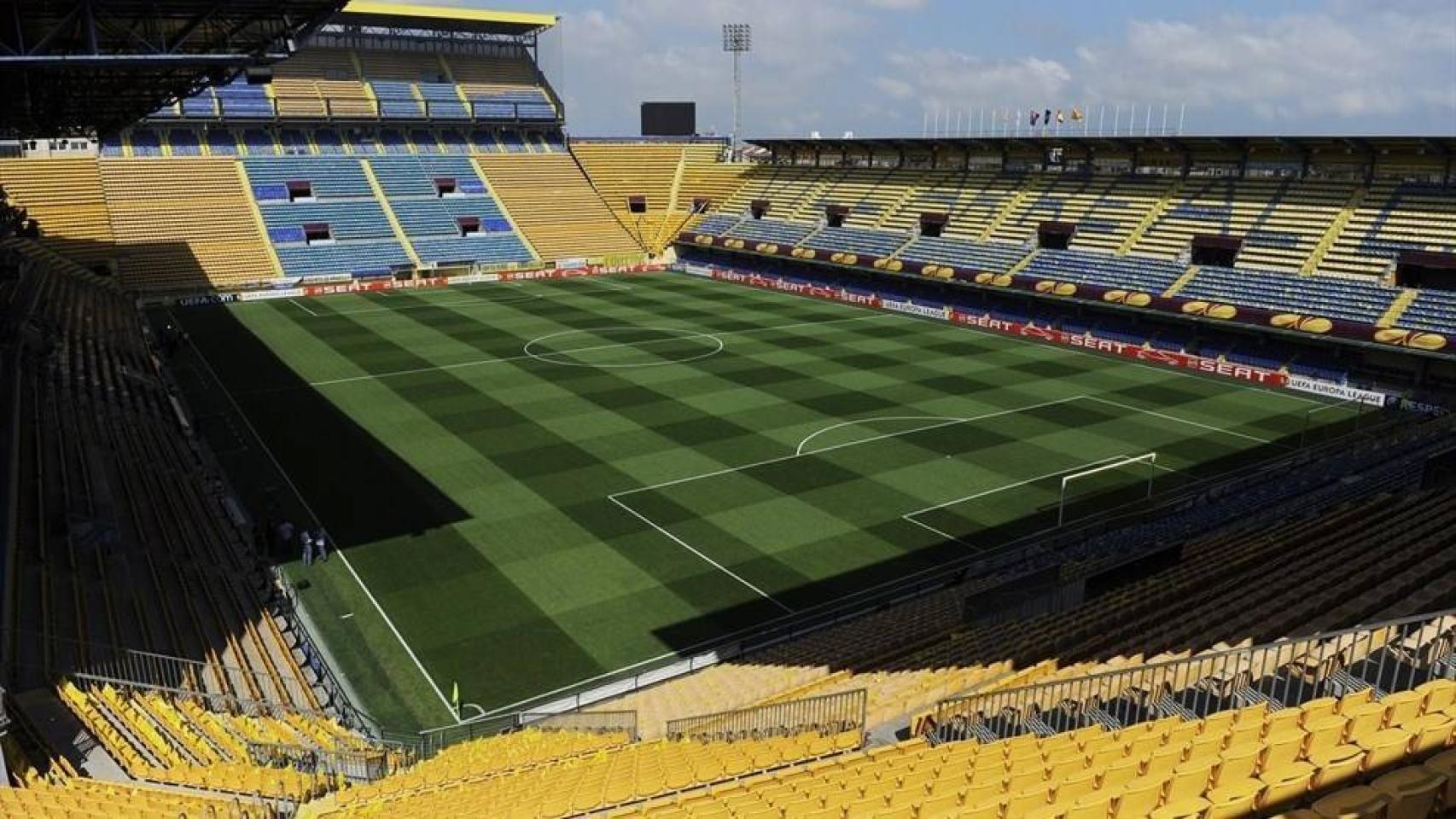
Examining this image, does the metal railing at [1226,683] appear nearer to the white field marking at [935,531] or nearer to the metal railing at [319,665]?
the metal railing at [319,665]

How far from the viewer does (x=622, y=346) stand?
44344 millimetres

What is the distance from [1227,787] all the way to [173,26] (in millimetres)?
18973

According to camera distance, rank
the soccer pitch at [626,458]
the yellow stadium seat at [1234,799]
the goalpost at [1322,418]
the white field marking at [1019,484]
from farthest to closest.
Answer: the goalpost at [1322,418]
the white field marking at [1019,484]
the soccer pitch at [626,458]
the yellow stadium seat at [1234,799]

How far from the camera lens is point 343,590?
2166cm

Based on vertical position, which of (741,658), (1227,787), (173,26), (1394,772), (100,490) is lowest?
(741,658)

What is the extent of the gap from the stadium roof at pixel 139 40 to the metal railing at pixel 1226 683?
1404cm

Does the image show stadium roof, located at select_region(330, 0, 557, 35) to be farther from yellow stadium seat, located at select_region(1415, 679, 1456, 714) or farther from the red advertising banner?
yellow stadium seat, located at select_region(1415, 679, 1456, 714)

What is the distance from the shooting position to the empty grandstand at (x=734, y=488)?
438 inches

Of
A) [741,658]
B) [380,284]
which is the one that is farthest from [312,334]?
[741,658]

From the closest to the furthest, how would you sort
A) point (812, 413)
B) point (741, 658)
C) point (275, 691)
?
point (275, 691) < point (741, 658) < point (812, 413)

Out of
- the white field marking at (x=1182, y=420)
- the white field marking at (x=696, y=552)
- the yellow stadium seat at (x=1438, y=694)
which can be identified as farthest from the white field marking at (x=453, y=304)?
the yellow stadium seat at (x=1438, y=694)

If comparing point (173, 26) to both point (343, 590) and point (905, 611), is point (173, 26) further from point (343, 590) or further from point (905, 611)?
point (905, 611)

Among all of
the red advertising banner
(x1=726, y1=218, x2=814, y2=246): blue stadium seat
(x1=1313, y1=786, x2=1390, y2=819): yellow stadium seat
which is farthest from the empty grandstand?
(x1=726, y1=218, x2=814, y2=246): blue stadium seat

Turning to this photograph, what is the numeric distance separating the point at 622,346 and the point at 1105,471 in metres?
22.3
